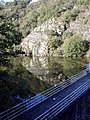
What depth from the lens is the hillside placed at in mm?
93200

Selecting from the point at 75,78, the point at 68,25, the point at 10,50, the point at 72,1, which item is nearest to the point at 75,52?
the point at 68,25

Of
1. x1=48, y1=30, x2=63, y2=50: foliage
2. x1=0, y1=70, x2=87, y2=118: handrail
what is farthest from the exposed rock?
x1=0, y1=70, x2=87, y2=118: handrail

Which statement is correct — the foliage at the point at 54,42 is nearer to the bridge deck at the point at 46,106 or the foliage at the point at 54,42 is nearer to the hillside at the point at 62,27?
the hillside at the point at 62,27

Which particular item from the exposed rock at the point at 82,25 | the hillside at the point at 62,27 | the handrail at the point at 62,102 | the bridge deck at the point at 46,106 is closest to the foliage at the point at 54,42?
the hillside at the point at 62,27

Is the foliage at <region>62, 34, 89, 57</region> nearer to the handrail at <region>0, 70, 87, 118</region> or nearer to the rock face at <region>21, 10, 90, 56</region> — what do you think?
the rock face at <region>21, 10, 90, 56</region>

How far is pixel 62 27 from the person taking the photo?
108000 millimetres

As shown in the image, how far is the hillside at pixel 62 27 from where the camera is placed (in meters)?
93.2

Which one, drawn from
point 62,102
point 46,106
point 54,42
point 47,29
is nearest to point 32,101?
point 46,106

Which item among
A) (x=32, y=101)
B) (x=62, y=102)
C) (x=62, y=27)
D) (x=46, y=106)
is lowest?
(x=46, y=106)

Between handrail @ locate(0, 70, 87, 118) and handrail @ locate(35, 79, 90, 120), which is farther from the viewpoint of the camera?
handrail @ locate(35, 79, 90, 120)

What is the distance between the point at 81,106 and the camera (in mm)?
28188

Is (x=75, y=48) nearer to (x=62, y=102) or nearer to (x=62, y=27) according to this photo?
(x=62, y=27)

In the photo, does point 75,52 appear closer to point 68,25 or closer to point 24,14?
point 68,25

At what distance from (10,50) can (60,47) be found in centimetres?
6881
